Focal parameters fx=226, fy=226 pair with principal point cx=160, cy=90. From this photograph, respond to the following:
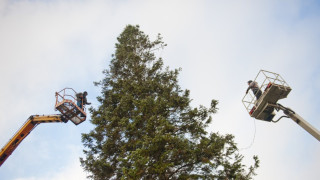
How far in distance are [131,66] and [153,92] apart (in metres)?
3.04

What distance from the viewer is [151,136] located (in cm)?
1026

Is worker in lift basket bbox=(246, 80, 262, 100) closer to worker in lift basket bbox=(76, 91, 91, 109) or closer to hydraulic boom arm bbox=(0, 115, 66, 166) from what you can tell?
worker in lift basket bbox=(76, 91, 91, 109)

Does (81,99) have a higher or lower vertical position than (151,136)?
higher

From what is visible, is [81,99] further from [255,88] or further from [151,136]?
[255,88]

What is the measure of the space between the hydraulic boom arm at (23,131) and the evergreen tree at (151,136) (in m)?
4.83

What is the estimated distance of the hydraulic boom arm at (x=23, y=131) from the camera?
1513 cm

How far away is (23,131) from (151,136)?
10.7m

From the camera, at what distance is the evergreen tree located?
30.4ft

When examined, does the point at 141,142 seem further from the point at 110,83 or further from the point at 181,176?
the point at 110,83

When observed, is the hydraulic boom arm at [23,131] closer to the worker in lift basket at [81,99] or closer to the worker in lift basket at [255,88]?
the worker in lift basket at [81,99]

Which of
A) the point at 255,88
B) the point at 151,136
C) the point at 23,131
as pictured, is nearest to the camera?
the point at 151,136

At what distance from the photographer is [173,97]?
1195 centimetres

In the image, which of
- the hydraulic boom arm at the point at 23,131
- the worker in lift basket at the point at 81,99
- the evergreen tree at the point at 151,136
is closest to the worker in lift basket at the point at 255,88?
the evergreen tree at the point at 151,136

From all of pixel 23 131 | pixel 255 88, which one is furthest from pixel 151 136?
pixel 23 131
